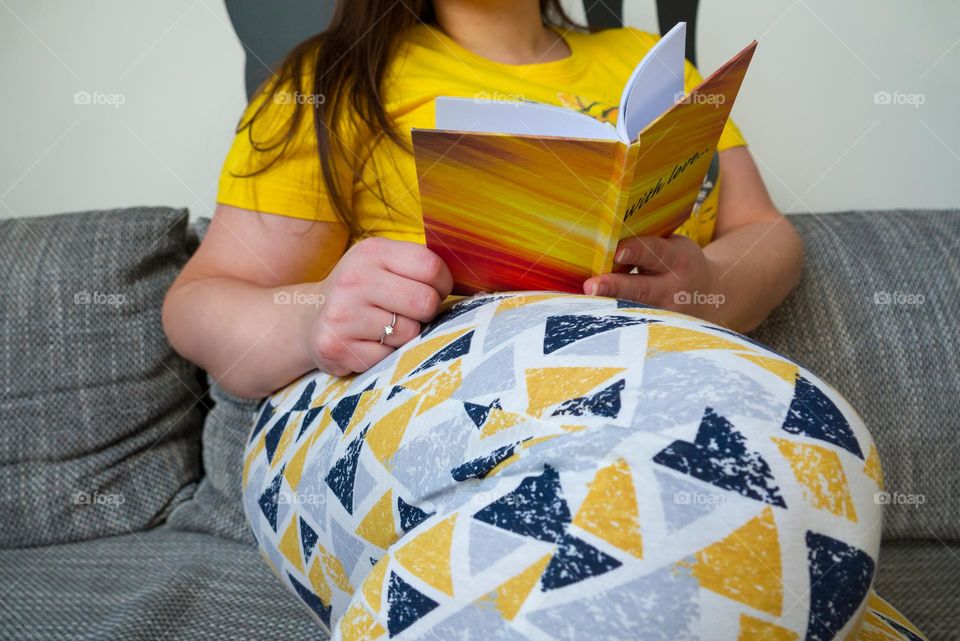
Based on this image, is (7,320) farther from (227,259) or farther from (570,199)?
(570,199)

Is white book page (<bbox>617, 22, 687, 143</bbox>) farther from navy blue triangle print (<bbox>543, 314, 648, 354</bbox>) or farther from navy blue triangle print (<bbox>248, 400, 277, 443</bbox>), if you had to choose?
navy blue triangle print (<bbox>248, 400, 277, 443</bbox>)

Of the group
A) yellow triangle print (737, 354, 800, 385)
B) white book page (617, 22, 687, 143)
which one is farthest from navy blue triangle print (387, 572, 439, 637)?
white book page (617, 22, 687, 143)

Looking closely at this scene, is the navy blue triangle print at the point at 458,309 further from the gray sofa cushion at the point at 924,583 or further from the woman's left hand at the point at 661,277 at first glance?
the gray sofa cushion at the point at 924,583

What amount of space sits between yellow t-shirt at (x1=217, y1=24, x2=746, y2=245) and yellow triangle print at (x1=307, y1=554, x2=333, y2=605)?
1.20 feet

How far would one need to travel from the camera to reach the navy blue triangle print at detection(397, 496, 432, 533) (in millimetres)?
438

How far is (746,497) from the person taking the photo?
369 millimetres

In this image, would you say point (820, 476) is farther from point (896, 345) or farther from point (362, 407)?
point (896, 345)

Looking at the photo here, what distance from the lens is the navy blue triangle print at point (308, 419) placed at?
1.96 feet

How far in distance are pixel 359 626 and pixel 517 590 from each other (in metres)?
0.10

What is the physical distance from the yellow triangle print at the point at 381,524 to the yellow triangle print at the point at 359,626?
1.7 inches

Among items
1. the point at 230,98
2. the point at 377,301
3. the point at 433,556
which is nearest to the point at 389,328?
the point at 377,301

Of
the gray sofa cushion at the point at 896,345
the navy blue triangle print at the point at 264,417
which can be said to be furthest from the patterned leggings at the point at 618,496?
the gray sofa cushion at the point at 896,345

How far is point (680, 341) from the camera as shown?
0.43 meters

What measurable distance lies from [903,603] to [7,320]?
3.41 feet
